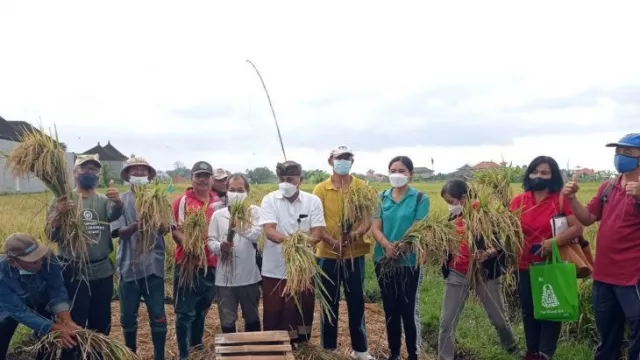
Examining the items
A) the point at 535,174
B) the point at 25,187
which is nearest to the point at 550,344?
the point at 535,174

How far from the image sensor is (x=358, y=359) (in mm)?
5070

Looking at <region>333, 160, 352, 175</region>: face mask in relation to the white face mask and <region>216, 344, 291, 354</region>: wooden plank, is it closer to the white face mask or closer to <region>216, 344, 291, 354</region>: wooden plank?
the white face mask

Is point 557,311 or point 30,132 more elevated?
point 30,132

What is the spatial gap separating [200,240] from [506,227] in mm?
2541

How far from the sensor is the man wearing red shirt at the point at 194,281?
4945 millimetres

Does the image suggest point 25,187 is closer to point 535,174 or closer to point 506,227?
point 506,227

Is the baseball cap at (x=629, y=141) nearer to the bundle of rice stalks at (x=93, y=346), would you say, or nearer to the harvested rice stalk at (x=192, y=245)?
the harvested rice stalk at (x=192, y=245)

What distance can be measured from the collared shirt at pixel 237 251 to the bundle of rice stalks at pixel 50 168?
1.06m

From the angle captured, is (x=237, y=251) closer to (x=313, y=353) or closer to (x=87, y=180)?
(x=313, y=353)

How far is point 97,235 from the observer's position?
15.2ft

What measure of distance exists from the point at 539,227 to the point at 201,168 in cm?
297

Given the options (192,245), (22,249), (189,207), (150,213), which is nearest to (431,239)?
(192,245)

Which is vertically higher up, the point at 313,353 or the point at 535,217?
the point at 535,217

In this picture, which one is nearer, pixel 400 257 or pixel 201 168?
pixel 400 257
